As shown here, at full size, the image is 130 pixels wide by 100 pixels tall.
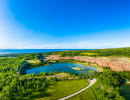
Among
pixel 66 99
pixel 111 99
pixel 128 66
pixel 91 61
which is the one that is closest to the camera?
pixel 111 99

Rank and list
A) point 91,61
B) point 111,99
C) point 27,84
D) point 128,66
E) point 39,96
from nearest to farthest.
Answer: point 111,99, point 39,96, point 27,84, point 128,66, point 91,61

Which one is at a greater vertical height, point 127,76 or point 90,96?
point 127,76

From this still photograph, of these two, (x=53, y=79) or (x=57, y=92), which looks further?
(x=53, y=79)

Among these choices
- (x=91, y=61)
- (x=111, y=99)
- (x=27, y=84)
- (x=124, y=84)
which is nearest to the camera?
(x=111, y=99)

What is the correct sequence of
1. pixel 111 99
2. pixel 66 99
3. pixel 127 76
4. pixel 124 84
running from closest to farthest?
1. pixel 111 99
2. pixel 66 99
3. pixel 124 84
4. pixel 127 76

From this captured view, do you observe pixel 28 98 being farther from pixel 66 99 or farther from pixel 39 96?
pixel 66 99

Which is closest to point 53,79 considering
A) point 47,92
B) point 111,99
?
point 47,92

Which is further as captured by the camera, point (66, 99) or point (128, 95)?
point (128, 95)

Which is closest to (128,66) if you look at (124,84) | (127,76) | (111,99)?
(127,76)

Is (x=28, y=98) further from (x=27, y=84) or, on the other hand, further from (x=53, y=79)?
(x=53, y=79)
